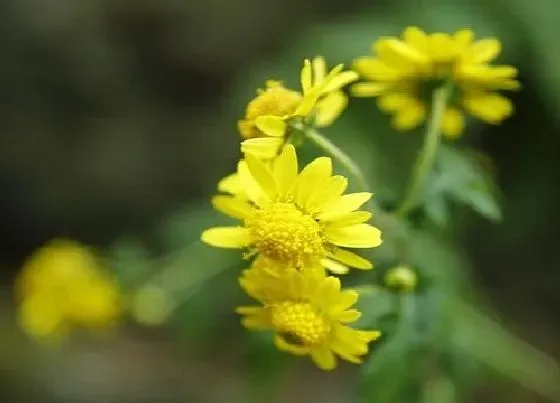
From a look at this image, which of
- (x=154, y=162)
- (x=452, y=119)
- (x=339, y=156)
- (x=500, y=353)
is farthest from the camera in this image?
(x=154, y=162)

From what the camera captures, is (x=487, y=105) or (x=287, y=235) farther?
(x=487, y=105)

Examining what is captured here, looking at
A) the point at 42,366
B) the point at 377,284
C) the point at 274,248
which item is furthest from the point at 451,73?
the point at 42,366

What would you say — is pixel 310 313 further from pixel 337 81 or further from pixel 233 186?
pixel 337 81

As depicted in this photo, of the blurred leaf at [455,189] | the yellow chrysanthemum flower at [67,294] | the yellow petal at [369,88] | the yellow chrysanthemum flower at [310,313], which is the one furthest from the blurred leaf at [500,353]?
the yellow chrysanthemum flower at [67,294]

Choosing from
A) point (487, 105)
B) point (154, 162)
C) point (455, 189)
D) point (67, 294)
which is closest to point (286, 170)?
point (455, 189)

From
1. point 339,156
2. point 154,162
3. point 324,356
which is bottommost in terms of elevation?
point 324,356

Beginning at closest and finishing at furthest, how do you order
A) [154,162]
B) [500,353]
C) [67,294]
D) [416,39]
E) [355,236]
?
[355,236] < [416,39] < [500,353] < [67,294] < [154,162]

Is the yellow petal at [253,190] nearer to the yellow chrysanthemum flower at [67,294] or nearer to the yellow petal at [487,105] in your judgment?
the yellow petal at [487,105]

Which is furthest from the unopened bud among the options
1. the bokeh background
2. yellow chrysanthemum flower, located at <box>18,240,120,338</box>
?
the bokeh background
